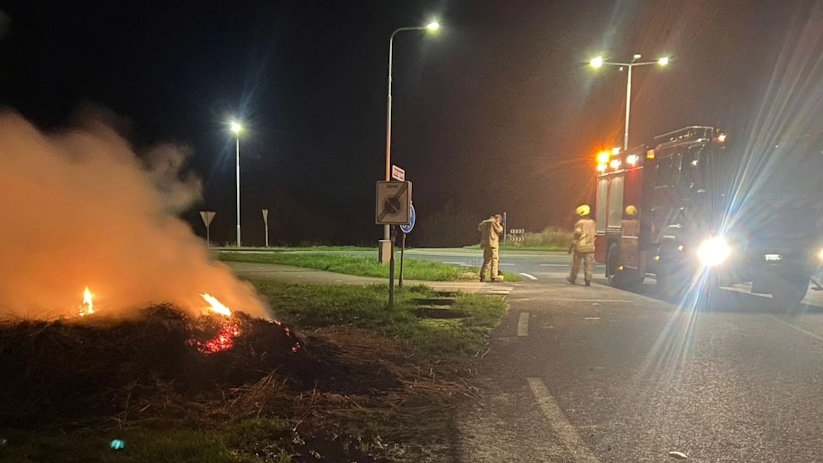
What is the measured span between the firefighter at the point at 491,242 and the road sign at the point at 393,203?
5295 millimetres

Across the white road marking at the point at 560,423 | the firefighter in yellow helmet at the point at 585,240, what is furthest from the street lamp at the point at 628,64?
the white road marking at the point at 560,423

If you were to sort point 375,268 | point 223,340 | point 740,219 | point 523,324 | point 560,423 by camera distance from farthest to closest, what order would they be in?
point 375,268
point 740,219
point 523,324
point 223,340
point 560,423

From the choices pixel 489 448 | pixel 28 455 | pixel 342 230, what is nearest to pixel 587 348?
pixel 489 448

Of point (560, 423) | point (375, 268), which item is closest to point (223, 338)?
point (560, 423)

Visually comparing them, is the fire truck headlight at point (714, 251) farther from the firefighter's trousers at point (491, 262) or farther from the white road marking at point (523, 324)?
the firefighter's trousers at point (491, 262)

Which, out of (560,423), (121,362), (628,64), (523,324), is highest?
(628,64)

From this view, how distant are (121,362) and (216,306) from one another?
4.33 feet

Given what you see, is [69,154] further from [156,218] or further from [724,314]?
[724,314]

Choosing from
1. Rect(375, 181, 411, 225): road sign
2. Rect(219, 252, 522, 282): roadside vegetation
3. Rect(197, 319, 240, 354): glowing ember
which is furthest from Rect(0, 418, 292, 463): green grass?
Rect(219, 252, 522, 282): roadside vegetation

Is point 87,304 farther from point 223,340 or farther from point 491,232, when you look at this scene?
point 491,232

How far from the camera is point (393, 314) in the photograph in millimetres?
9438

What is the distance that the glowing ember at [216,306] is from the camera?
6015 millimetres

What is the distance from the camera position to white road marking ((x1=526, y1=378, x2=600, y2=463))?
4164 millimetres

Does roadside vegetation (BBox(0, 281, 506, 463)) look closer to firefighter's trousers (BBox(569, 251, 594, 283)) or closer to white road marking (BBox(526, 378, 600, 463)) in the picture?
white road marking (BBox(526, 378, 600, 463))
